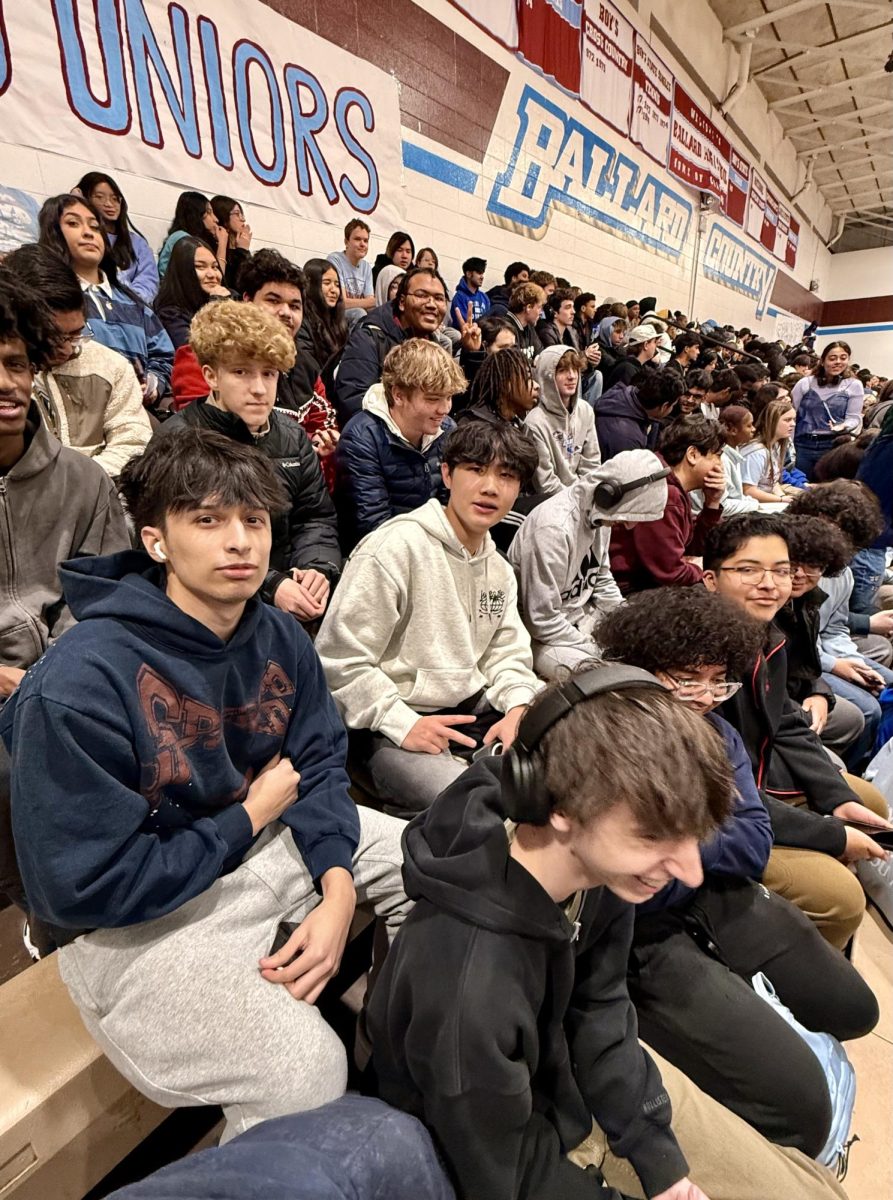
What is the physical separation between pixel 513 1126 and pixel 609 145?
966cm

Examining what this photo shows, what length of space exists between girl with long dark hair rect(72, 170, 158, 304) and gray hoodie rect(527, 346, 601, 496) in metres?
2.08

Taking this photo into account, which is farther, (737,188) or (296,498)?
(737,188)

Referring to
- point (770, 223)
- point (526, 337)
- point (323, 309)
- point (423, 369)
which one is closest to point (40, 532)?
point (423, 369)

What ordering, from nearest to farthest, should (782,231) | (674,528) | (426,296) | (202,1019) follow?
(202,1019) < (674,528) < (426,296) < (782,231)

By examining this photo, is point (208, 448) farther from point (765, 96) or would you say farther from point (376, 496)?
point (765, 96)

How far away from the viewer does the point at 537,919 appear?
766 mm

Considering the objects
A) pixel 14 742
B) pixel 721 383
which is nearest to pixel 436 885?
pixel 14 742

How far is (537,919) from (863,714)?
6.77 feet

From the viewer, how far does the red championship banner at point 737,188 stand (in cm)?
1157

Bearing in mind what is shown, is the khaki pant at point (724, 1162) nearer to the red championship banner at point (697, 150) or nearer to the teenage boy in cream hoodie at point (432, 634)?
the teenage boy in cream hoodie at point (432, 634)

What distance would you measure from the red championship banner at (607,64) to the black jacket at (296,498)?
7.34m

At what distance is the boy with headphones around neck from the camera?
198cm

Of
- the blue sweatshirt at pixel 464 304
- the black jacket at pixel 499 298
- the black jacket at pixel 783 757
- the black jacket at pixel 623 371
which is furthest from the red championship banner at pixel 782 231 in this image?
the black jacket at pixel 783 757

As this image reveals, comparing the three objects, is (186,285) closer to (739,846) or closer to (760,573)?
(760,573)
